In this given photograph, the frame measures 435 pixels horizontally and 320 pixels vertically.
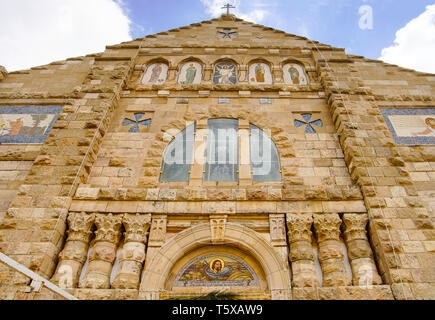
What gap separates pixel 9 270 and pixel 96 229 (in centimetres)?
169

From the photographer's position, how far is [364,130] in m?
8.39

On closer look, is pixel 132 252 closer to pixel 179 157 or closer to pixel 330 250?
pixel 179 157

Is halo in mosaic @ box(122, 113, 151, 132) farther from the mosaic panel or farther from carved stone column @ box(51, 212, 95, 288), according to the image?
the mosaic panel

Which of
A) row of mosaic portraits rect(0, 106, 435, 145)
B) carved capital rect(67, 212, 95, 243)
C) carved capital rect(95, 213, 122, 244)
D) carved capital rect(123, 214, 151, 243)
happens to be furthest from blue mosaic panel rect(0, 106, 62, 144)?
carved capital rect(123, 214, 151, 243)

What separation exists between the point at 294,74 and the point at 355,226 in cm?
613

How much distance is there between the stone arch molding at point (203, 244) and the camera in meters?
5.95

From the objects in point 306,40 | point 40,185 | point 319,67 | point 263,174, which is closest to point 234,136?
point 263,174

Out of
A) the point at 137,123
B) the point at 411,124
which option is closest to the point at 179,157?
the point at 137,123

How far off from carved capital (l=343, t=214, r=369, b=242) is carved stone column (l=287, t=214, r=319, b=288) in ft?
2.53

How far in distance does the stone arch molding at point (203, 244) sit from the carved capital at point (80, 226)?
1.51 m

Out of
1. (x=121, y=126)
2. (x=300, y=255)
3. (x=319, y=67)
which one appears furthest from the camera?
(x=319, y=67)

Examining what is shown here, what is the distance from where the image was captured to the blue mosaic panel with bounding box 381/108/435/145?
347 inches

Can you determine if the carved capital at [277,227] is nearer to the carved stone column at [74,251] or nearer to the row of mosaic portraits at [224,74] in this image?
the carved stone column at [74,251]

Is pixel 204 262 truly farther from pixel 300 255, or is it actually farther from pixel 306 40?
pixel 306 40
